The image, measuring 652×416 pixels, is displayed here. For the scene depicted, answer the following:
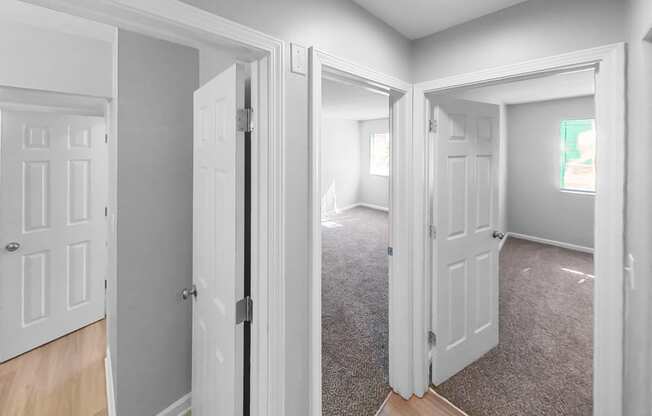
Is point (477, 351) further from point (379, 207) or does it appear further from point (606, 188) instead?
point (379, 207)

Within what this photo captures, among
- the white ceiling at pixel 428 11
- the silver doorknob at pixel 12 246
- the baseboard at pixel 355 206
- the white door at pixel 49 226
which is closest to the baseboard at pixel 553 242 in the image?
the baseboard at pixel 355 206

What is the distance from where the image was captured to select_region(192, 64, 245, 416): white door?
46.6 inches

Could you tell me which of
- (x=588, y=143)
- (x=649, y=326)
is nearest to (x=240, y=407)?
(x=649, y=326)

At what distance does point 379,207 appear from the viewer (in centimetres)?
858

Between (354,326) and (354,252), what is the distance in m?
2.19

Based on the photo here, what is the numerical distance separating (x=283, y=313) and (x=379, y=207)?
298 inches

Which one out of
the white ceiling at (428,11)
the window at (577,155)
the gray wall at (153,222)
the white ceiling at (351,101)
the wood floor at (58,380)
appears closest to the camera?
the white ceiling at (428,11)

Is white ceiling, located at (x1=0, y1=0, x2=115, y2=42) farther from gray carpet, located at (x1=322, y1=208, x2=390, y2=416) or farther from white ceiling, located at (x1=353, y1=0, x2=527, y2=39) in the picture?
gray carpet, located at (x1=322, y1=208, x2=390, y2=416)

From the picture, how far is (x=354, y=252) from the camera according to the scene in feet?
16.4

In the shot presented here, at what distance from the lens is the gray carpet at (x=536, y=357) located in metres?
1.93

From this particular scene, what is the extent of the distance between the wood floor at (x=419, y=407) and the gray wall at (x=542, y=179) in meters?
4.74

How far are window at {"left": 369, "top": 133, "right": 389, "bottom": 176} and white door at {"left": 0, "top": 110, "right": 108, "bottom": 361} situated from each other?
6.57 metres

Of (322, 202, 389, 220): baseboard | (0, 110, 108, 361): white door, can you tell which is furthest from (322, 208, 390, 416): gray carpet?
(322, 202, 389, 220): baseboard

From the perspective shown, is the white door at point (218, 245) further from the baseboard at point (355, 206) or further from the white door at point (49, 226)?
the baseboard at point (355, 206)
